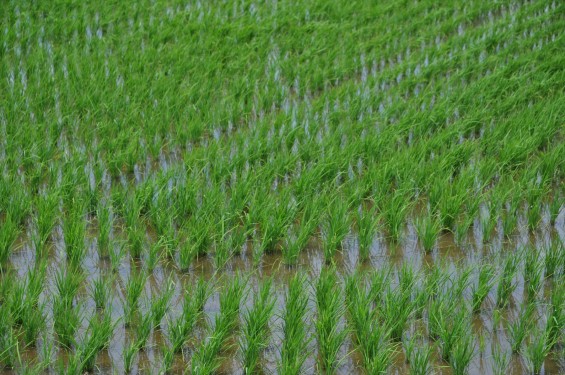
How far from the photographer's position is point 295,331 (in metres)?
3.48

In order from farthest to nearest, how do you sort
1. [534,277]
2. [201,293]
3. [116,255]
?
[116,255], [534,277], [201,293]

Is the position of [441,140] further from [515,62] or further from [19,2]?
[19,2]

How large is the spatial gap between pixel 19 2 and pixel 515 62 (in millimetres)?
3540

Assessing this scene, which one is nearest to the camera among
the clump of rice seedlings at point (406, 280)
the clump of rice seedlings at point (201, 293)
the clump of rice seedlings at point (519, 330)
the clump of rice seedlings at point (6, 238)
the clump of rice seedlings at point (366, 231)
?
the clump of rice seedlings at point (519, 330)

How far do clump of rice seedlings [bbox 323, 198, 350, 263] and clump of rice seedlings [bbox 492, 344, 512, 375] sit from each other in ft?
2.78

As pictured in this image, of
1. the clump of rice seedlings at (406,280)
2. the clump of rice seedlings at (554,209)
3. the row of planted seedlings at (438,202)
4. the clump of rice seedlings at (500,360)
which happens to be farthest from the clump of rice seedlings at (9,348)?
the clump of rice seedlings at (554,209)

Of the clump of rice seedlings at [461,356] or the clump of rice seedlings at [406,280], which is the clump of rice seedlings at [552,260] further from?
the clump of rice seedlings at [461,356]

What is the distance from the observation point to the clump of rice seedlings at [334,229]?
13.6 ft

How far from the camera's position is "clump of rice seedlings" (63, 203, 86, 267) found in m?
3.99

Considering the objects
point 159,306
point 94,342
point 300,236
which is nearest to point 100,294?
point 159,306

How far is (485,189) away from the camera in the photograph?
480 cm

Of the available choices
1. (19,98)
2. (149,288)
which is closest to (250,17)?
(19,98)

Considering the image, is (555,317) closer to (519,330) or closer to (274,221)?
(519,330)

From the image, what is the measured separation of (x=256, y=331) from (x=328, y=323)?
9.9 inches
